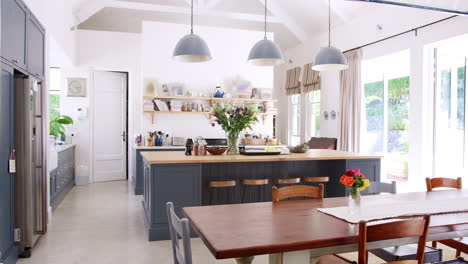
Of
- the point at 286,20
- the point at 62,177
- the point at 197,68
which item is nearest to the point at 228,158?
the point at 62,177

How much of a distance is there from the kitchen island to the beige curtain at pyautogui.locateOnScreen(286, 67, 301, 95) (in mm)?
4279

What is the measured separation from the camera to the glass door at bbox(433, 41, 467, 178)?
508 cm

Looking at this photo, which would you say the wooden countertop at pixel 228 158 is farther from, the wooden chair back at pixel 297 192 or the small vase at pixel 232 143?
the wooden chair back at pixel 297 192

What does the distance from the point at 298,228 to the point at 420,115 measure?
435cm

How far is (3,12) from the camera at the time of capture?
274 centimetres

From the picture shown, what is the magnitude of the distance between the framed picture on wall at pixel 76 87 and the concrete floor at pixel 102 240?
8.89ft

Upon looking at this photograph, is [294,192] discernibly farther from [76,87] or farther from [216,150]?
[76,87]

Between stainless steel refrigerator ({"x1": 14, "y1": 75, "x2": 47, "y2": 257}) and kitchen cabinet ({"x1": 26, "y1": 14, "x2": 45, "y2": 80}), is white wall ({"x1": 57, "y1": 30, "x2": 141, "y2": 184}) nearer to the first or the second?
kitchen cabinet ({"x1": 26, "y1": 14, "x2": 45, "y2": 80})

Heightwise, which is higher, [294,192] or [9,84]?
[9,84]

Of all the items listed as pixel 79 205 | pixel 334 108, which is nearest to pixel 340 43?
pixel 334 108

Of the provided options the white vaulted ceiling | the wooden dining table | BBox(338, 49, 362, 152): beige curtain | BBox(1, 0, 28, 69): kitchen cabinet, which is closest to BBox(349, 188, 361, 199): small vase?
the wooden dining table

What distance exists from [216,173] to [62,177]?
3.26 m

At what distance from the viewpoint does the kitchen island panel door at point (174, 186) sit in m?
3.91

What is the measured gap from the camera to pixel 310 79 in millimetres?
8312
